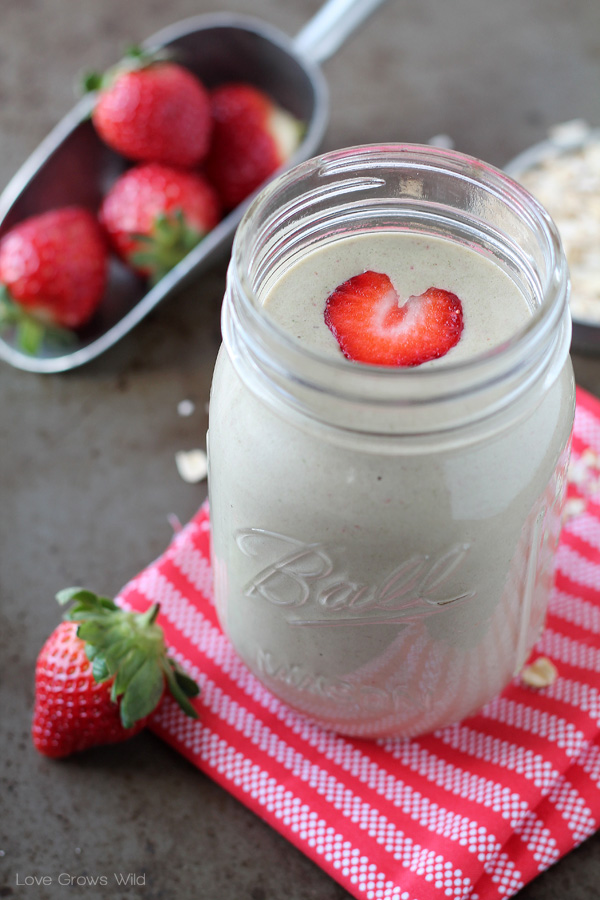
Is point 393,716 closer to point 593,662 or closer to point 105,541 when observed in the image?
point 593,662

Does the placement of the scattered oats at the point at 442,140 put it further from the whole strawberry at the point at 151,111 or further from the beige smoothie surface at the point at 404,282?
the beige smoothie surface at the point at 404,282

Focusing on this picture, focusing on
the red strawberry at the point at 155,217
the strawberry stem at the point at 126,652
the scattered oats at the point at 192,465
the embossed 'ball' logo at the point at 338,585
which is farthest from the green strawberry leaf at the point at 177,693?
the red strawberry at the point at 155,217

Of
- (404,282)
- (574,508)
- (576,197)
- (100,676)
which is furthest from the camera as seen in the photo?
(576,197)

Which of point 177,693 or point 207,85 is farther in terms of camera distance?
point 207,85

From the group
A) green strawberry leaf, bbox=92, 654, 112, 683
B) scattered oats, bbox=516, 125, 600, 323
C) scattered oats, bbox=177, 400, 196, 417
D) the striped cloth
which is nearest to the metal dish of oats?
scattered oats, bbox=516, 125, 600, 323

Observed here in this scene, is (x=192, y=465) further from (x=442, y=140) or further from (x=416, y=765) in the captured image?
(x=442, y=140)

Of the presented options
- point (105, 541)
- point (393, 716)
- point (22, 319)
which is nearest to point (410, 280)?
point (393, 716)

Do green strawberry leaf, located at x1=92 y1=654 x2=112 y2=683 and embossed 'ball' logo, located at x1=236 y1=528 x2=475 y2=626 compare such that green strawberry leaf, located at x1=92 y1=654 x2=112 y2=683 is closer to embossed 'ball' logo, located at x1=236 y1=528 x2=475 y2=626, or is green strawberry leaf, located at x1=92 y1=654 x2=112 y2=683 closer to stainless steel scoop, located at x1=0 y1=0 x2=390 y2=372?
embossed 'ball' logo, located at x1=236 y1=528 x2=475 y2=626

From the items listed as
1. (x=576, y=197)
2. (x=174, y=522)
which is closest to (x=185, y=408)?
(x=174, y=522)
